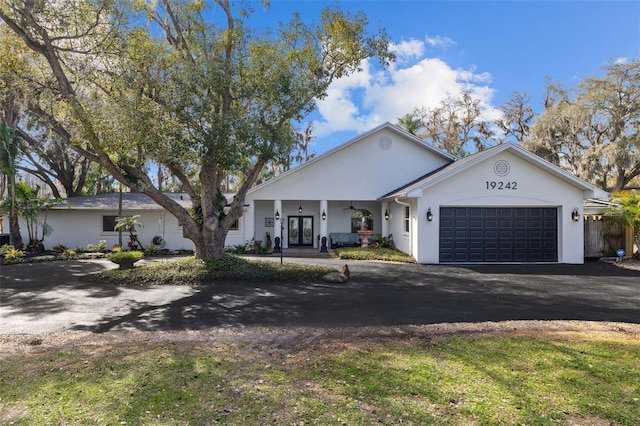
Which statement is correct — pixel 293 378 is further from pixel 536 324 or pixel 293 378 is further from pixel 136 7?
A: pixel 136 7

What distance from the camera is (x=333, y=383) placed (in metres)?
3.89

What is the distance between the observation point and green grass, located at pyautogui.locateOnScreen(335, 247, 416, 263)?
50.9 feet

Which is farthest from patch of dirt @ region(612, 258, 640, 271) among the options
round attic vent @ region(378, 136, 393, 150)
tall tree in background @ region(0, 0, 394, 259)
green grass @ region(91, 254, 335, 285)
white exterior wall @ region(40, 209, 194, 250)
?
white exterior wall @ region(40, 209, 194, 250)

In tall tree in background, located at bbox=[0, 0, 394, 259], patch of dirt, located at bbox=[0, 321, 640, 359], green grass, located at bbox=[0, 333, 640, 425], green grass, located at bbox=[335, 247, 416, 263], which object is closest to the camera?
green grass, located at bbox=[0, 333, 640, 425]

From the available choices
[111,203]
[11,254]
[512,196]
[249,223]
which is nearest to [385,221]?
[512,196]

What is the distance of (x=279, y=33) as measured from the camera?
1209 centimetres

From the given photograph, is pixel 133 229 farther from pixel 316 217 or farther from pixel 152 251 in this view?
pixel 316 217

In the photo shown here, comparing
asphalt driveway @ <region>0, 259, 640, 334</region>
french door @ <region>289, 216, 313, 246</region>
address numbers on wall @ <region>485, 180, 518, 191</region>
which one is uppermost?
address numbers on wall @ <region>485, 180, 518, 191</region>

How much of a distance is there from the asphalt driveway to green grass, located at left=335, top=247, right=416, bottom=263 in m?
3.16

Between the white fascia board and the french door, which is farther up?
the white fascia board

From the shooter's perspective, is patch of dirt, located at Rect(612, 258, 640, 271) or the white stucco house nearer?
patch of dirt, located at Rect(612, 258, 640, 271)

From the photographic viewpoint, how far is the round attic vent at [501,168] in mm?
15016

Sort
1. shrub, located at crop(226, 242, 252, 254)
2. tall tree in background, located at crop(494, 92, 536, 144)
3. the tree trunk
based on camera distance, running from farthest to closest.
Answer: tall tree in background, located at crop(494, 92, 536, 144)
shrub, located at crop(226, 242, 252, 254)
the tree trunk

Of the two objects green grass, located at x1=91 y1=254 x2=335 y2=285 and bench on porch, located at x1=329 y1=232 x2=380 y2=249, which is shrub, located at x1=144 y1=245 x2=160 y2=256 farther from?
bench on porch, located at x1=329 y1=232 x2=380 y2=249
